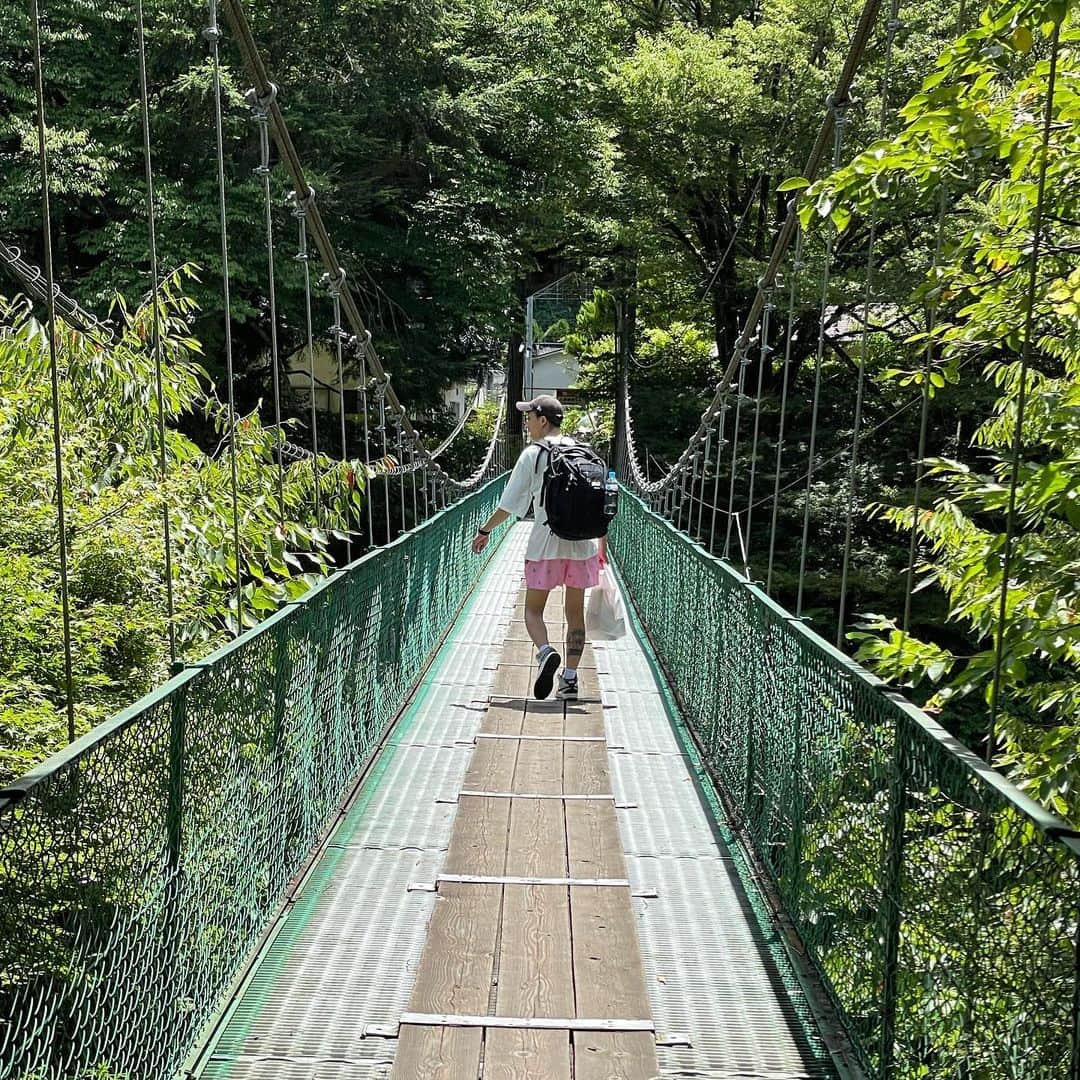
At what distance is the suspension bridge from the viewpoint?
4.86 feet

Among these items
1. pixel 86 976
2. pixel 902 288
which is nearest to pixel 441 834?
pixel 86 976

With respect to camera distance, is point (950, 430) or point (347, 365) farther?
point (347, 365)

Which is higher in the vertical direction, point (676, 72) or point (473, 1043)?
point (676, 72)

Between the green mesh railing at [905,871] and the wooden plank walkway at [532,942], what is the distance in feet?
1.18

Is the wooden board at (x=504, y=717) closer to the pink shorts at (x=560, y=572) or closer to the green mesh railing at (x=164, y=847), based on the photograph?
the pink shorts at (x=560, y=572)

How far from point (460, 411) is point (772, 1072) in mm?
24167

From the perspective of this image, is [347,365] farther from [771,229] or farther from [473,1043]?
[473,1043]

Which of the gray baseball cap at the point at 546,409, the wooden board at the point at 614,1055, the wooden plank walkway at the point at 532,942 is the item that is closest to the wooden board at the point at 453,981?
the wooden plank walkway at the point at 532,942

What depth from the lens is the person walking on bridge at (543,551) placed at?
4.21 meters

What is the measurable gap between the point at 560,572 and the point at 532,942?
6.67ft

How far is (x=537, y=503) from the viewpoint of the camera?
4.35 metres

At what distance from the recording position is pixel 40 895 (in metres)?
1.54

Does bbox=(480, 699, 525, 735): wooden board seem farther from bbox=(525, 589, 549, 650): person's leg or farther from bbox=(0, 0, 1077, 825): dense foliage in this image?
bbox=(0, 0, 1077, 825): dense foliage

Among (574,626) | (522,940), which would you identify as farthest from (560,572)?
(522,940)
